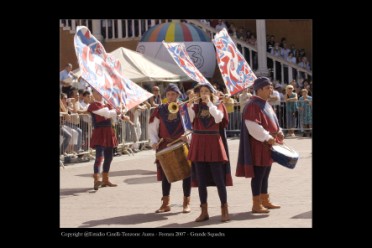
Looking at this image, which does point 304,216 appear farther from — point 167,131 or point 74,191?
point 74,191

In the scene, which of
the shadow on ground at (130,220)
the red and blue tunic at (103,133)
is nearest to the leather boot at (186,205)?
the shadow on ground at (130,220)

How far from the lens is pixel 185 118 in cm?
1066

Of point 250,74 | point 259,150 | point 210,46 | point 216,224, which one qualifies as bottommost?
point 216,224

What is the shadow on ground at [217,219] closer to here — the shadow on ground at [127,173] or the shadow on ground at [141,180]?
the shadow on ground at [141,180]

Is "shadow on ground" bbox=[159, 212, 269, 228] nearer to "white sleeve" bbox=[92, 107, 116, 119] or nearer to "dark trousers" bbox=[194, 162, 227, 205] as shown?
"dark trousers" bbox=[194, 162, 227, 205]

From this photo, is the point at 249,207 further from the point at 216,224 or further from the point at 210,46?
the point at 210,46

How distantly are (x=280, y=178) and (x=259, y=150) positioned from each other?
3.77m

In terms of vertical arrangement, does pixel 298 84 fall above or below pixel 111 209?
above

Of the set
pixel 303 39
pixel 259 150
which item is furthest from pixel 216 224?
pixel 303 39

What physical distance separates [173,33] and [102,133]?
1559 cm

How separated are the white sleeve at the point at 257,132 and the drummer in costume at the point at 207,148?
0.31 m

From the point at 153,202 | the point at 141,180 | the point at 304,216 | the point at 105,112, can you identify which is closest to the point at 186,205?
the point at 153,202
